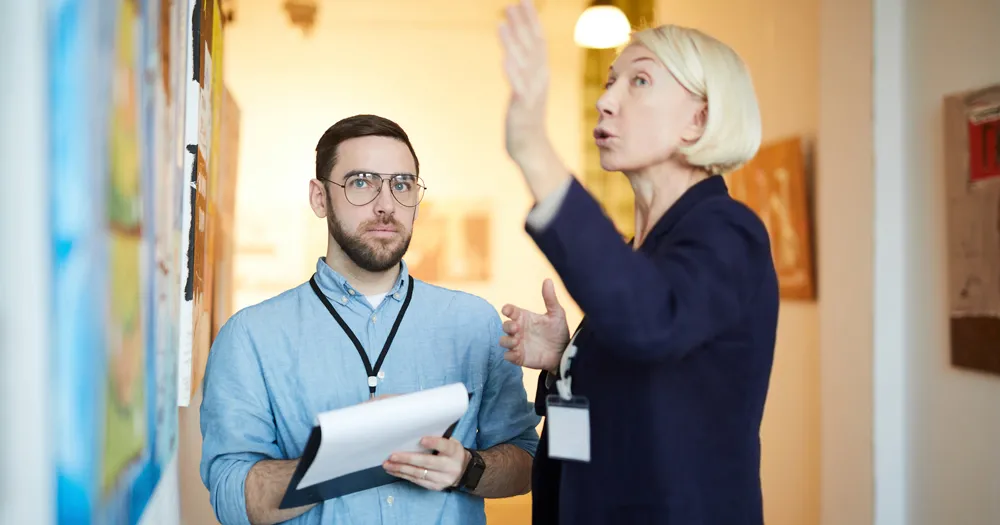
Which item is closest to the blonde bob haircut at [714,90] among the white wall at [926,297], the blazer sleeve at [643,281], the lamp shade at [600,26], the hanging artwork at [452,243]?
the blazer sleeve at [643,281]

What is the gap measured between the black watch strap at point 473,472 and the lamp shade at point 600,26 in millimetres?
3182

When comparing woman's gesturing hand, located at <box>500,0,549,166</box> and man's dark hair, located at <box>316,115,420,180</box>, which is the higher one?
man's dark hair, located at <box>316,115,420,180</box>

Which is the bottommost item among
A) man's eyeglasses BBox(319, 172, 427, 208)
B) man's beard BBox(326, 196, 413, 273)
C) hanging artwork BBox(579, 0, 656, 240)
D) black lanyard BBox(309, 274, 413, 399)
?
black lanyard BBox(309, 274, 413, 399)

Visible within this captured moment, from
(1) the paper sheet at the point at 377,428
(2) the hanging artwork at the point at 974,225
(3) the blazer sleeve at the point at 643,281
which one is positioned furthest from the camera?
(2) the hanging artwork at the point at 974,225

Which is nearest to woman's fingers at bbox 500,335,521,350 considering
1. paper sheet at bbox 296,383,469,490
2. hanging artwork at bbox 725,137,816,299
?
paper sheet at bbox 296,383,469,490

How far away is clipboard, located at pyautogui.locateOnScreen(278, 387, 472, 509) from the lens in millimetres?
1314

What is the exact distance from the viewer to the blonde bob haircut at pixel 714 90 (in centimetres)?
129

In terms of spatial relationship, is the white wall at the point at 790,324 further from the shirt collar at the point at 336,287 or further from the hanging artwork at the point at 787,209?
the shirt collar at the point at 336,287

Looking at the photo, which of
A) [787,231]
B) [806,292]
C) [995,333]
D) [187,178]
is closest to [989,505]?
[995,333]

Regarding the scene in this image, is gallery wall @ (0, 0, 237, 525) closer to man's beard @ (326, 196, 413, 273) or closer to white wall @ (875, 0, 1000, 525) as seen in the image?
man's beard @ (326, 196, 413, 273)

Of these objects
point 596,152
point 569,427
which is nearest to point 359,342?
point 569,427

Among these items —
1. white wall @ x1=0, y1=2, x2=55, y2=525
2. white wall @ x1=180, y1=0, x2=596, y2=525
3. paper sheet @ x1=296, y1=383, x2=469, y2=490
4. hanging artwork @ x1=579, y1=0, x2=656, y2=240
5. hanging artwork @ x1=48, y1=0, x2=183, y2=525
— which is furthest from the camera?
hanging artwork @ x1=579, y1=0, x2=656, y2=240

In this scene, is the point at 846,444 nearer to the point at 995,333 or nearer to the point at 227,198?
the point at 995,333

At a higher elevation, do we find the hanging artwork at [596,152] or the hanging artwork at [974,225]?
the hanging artwork at [596,152]
